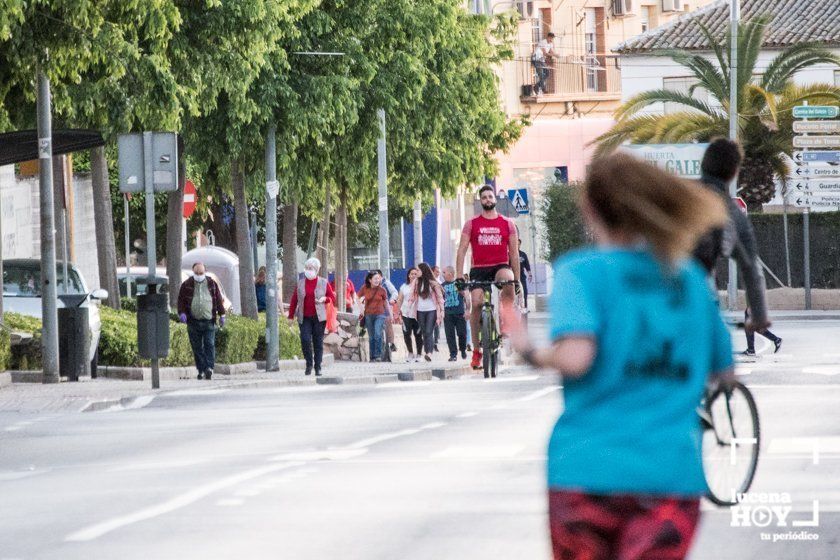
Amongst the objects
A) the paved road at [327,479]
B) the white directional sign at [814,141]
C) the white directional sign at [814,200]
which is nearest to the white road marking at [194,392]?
the paved road at [327,479]

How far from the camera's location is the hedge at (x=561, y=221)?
61938 millimetres

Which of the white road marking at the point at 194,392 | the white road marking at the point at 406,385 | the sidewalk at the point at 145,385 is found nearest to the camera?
the sidewalk at the point at 145,385

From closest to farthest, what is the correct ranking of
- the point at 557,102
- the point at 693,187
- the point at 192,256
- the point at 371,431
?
the point at 693,187 < the point at 371,431 < the point at 192,256 < the point at 557,102

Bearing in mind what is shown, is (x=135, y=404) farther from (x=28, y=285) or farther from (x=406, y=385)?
(x=28, y=285)

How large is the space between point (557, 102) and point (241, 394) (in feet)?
213

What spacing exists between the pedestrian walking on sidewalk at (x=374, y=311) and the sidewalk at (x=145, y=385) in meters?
2.95

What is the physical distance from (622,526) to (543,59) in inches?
3170

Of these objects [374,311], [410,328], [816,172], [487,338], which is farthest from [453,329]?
[816,172]

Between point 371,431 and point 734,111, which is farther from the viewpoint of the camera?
point 734,111

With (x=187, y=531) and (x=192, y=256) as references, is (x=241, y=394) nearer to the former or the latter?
(x=187, y=531)

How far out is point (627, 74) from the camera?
73625 mm

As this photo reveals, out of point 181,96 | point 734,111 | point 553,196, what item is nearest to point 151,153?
point 181,96

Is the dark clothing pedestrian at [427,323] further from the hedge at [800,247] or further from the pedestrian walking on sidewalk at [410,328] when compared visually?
the hedge at [800,247]

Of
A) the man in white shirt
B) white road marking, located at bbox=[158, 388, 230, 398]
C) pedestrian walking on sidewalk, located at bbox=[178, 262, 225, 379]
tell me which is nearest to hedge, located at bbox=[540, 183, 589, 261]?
the man in white shirt
